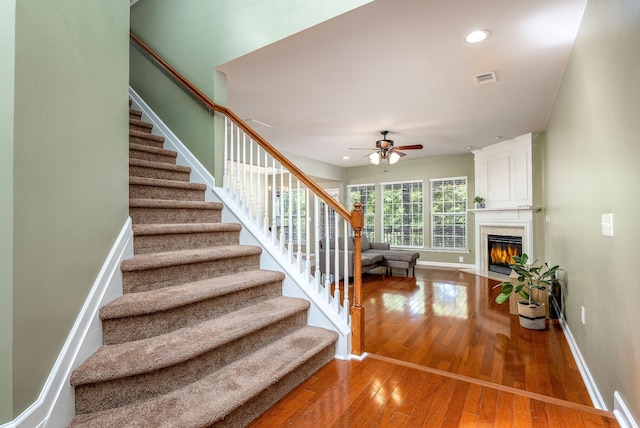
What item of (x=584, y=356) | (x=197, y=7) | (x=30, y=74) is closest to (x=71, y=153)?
(x=30, y=74)

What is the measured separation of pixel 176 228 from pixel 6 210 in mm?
1177

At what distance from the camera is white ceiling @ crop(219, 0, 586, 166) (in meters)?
2.19

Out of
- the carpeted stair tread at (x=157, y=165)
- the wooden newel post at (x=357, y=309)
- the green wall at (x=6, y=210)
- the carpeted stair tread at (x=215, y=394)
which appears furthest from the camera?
the carpeted stair tread at (x=157, y=165)

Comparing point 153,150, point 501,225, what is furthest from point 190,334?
point 501,225

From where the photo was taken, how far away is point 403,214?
7.93 meters

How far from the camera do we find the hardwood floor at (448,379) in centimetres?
154

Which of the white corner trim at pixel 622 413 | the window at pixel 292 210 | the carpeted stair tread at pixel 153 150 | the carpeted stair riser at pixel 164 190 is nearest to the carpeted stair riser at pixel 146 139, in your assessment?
the carpeted stair tread at pixel 153 150

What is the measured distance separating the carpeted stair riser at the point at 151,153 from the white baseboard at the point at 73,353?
1.39 m

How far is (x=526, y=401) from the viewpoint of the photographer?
167 centimetres

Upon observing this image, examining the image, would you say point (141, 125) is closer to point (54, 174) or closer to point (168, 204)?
point (168, 204)

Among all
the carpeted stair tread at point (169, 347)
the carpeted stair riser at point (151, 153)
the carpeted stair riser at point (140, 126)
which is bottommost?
the carpeted stair tread at point (169, 347)

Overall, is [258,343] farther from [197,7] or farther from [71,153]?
[197,7]

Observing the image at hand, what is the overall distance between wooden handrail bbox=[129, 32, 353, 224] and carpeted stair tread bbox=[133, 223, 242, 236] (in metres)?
0.72

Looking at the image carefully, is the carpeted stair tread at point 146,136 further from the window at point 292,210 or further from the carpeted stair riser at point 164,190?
the window at point 292,210
